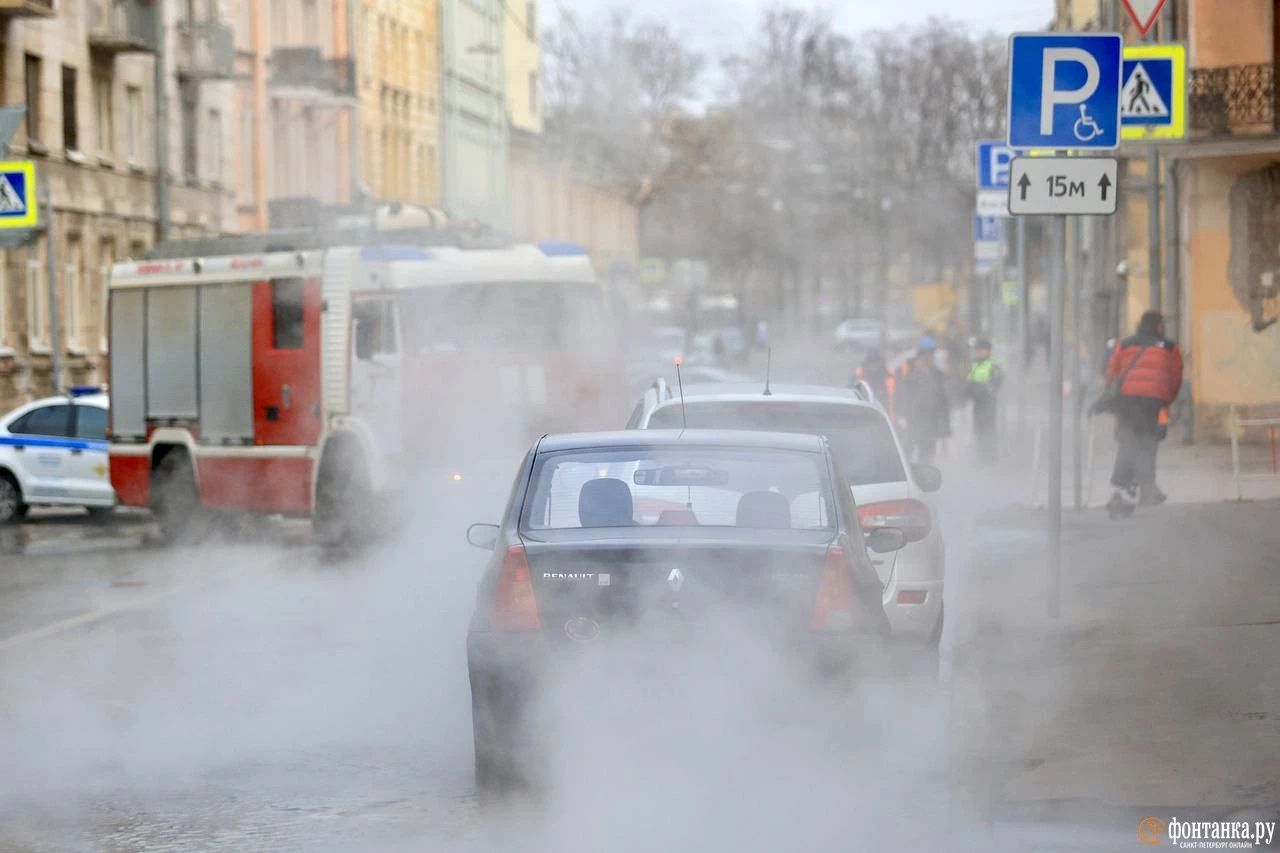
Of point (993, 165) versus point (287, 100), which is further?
point (287, 100)

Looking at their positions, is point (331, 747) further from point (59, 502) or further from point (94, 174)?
point (94, 174)

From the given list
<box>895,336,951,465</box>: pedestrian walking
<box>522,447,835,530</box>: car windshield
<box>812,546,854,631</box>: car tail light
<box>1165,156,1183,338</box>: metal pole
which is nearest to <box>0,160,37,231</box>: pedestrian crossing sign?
<box>895,336,951,465</box>: pedestrian walking

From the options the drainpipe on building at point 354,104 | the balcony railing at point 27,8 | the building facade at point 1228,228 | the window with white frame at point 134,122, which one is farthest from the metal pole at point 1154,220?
the drainpipe on building at point 354,104

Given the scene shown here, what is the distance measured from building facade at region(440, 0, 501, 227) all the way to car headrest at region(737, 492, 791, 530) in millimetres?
36783

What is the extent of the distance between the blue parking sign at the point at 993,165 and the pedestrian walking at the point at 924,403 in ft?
6.32

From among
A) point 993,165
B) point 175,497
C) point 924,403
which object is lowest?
point 175,497

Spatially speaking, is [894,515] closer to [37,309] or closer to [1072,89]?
[1072,89]

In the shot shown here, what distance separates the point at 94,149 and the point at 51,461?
55.5ft

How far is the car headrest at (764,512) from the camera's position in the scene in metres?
7.86

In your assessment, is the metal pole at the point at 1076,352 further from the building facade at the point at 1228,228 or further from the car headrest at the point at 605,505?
the building facade at the point at 1228,228

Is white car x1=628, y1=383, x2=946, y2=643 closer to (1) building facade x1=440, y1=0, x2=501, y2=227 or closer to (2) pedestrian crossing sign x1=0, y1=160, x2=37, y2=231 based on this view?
(2) pedestrian crossing sign x1=0, y1=160, x2=37, y2=231

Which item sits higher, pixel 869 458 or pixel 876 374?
pixel 876 374

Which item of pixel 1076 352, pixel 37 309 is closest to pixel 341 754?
pixel 1076 352

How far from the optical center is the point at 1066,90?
468 inches
